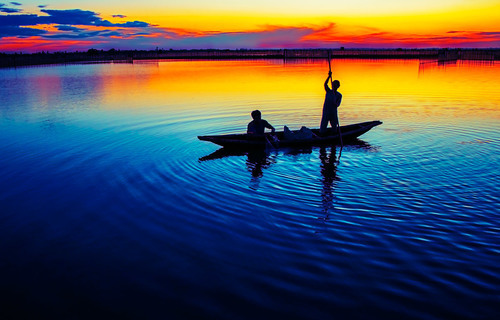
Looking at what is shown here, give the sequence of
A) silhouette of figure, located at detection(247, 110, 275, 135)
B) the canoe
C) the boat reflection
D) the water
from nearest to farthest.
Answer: the water < the boat reflection < the canoe < silhouette of figure, located at detection(247, 110, 275, 135)

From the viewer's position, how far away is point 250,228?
22.6ft

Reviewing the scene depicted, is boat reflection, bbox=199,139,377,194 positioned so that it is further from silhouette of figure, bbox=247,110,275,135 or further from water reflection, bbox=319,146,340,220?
silhouette of figure, bbox=247,110,275,135

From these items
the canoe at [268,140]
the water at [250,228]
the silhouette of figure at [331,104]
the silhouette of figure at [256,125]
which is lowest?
the water at [250,228]

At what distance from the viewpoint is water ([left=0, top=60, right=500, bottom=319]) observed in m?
4.89

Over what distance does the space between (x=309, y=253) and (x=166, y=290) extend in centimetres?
229

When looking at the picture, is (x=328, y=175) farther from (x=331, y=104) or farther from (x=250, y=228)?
(x=331, y=104)

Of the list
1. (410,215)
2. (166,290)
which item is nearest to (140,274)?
(166,290)

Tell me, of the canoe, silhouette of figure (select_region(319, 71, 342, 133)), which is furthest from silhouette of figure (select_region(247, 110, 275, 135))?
silhouette of figure (select_region(319, 71, 342, 133))

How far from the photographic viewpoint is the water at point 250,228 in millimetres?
4887

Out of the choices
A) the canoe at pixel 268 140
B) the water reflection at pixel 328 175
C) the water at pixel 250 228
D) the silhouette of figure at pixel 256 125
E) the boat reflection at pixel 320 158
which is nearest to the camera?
the water at pixel 250 228

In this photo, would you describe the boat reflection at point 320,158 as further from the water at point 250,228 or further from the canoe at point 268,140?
the canoe at point 268,140

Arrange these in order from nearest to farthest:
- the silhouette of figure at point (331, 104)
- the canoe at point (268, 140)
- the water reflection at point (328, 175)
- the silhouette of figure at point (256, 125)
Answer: the water reflection at point (328, 175) < the canoe at point (268, 140) < the silhouette of figure at point (256, 125) < the silhouette of figure at point (331, 104)

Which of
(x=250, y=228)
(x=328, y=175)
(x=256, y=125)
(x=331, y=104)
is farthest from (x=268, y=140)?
(x=250, y=228)

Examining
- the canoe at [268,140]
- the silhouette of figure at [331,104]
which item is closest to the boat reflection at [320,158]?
the canoe at [268,140]
